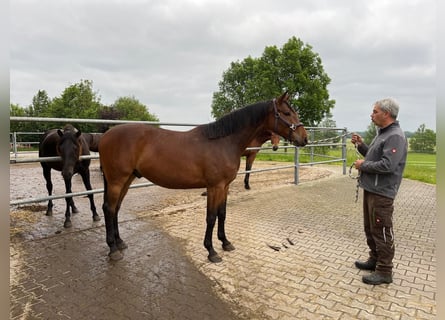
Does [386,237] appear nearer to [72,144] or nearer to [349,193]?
[72,144]

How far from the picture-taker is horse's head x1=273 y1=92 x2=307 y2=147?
3.36 metres

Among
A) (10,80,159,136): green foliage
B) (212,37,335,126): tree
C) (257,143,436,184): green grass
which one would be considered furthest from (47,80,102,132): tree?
(257,143,436,184): green grass

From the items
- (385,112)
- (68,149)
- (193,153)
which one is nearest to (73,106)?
(68,149)

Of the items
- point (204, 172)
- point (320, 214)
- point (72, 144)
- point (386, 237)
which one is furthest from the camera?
point (320, 214)

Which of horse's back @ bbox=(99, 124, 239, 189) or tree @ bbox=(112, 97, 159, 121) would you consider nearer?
horse's back @ bbox=(99, 124, 239, 189)

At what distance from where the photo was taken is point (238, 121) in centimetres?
340

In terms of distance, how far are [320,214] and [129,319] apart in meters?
3.78

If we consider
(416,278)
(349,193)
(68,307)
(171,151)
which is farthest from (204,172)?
(349,193)

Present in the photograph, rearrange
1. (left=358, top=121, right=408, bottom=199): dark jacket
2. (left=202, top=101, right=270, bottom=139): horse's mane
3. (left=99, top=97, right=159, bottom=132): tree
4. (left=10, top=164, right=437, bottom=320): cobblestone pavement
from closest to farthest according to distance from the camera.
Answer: (left=10, top=164, right=437, bottom=320): cobblestone pavement < (left=358, top=121, right=408, bottom=199): dark jacket < (left=202, top=101, right=270, bottom=139): horse's mane < (left=99, top=97, right=159, bottom=132): tree

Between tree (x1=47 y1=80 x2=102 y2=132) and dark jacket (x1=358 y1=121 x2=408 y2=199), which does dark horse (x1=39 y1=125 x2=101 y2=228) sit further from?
tree (x1=47 y1=80 x2=102 y2=132)

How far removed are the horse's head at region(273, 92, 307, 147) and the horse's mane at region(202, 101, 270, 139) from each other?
0.14m

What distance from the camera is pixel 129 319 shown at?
2189 mm

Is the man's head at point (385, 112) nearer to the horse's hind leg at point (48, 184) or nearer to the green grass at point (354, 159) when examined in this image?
the horse's hind leg at point (48, 184)

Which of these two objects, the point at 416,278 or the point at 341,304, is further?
the point at 416,278
